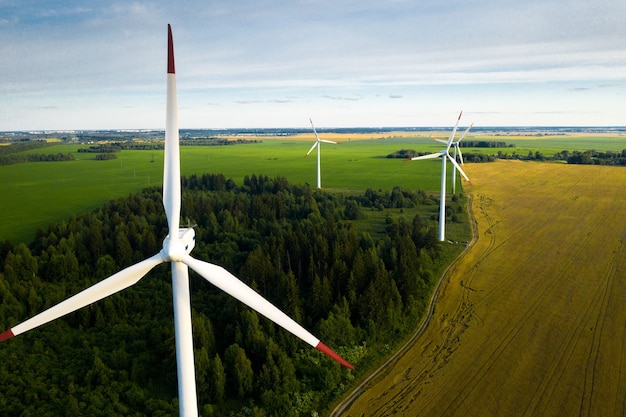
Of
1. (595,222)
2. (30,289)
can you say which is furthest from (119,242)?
(595,222)

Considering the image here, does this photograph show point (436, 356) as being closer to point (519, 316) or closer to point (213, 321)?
point (519, 316)

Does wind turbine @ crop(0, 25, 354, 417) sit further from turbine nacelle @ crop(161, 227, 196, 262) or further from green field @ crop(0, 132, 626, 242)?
green field @ crop(0, 132, 626, 242)

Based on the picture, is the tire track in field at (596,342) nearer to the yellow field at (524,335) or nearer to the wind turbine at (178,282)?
the yellow field at (524,335)

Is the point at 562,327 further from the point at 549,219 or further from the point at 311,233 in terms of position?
the point at 549,219

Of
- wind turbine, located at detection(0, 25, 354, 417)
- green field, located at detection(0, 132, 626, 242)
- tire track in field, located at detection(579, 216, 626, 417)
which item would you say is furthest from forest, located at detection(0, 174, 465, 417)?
green field, located at detection(0, 132, 626, 242)

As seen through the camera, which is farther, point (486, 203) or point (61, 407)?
point (486, 203)

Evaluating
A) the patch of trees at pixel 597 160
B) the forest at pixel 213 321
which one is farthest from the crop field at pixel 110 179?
the patch of trees at pixel 597 160
